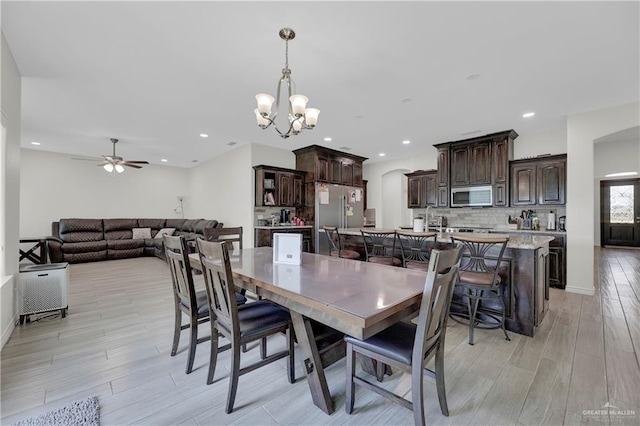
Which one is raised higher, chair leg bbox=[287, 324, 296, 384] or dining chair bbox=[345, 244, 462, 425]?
dining chair bbox=[345, 244, 462, 425]

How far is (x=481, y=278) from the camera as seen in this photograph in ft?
8.16

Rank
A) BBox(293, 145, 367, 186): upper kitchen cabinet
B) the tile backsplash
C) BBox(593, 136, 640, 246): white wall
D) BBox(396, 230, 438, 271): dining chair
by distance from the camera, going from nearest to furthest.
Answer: BBox(396, 230, 438, 271): dining chair → the tile backsplash → BBox(593, 136, 640, 246): white wall → BBox(293, 145, 367, 186): upper kitchen cabinet

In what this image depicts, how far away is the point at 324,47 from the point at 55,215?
8081 mm

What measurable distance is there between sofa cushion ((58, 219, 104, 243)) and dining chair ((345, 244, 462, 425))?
25.8ft

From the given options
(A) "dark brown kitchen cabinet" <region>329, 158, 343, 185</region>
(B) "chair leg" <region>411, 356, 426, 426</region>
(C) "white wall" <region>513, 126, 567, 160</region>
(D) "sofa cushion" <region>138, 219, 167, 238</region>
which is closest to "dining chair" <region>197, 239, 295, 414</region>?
(B) "chair leg" <region>411, 356, 426, 426</region>

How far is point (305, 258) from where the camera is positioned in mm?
2471

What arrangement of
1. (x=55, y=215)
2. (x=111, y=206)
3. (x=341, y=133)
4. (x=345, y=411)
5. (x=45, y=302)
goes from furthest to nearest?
1. (x=111, y=206)
2. (x=55, y=215)
3. (x=341, y=133)
4. (x=45, y=302)
5. (x=345, y=411)

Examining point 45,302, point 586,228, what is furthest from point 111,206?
point 586,228

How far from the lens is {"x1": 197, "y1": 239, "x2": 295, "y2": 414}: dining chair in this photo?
5.35ft

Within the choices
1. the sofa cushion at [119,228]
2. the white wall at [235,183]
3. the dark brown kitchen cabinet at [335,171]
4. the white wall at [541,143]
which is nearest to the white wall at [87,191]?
the sofa cushion at [119,228]

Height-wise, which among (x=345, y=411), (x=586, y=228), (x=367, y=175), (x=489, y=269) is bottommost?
(x=345, y=411)

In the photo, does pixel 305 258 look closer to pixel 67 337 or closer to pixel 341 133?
pixel 67 337

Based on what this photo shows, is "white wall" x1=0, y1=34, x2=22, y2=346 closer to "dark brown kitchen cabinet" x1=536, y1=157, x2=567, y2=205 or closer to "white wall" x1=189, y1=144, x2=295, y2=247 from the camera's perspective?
"white wall" x1=189, y1=144, x2=295, y2=247

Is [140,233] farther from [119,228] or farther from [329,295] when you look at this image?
[329,295]
